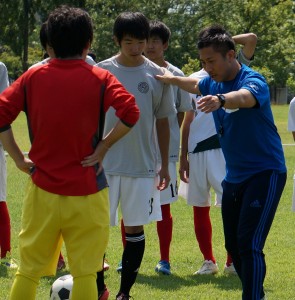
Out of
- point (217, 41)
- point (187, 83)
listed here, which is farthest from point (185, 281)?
point (217, 41)

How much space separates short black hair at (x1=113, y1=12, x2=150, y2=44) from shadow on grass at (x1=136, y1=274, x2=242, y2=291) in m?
2.19

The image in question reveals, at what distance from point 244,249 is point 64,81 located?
184cm

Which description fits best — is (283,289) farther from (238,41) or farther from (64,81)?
(64,81)

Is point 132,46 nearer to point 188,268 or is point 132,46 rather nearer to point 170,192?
point 170,192

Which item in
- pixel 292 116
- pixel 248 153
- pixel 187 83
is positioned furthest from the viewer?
pixel 292 116

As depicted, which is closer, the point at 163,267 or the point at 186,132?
the point at 163,267

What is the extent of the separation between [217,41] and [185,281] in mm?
2565

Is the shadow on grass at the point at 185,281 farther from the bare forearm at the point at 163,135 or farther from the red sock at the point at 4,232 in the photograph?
the red sock at the point at 4,232

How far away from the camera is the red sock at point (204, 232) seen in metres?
7.84

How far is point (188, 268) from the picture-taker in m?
7.94

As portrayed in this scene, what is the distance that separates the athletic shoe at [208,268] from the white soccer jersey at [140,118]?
4.96ft

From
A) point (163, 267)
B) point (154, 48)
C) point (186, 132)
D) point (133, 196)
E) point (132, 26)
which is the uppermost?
point (132, 26)

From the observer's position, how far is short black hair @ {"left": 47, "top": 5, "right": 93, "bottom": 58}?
15.8 ft

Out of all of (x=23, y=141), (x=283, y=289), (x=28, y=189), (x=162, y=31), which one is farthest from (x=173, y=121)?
(x=23, y=141)
